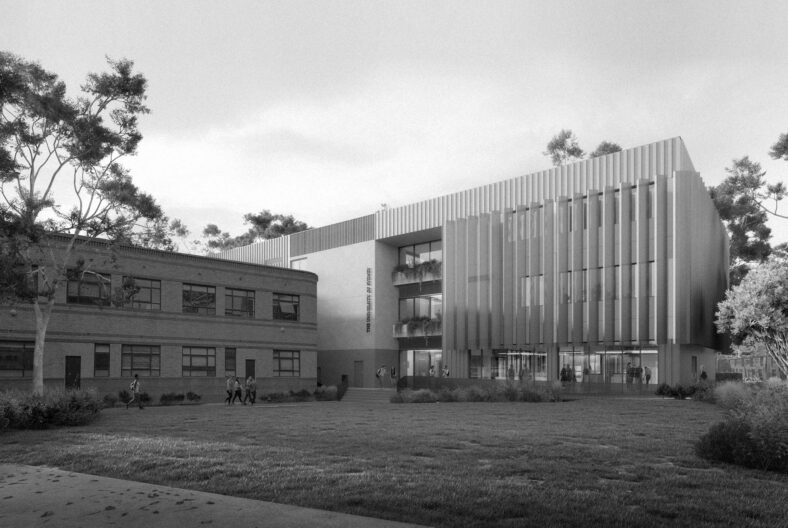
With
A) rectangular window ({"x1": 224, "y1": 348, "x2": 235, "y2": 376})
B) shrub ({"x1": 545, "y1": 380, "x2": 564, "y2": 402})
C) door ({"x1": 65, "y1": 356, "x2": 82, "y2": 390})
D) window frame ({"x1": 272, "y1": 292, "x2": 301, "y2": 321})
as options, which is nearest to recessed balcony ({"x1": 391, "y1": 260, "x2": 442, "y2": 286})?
window frame ({"x1": 272, "y1": 292, "x2": 301, "y2": 321})

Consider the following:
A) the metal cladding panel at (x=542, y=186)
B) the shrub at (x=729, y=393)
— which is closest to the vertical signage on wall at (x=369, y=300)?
the metal cladding panel at (x=542, y=186)

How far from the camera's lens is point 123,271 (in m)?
43.0

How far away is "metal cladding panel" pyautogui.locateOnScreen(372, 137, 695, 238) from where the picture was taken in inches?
1561

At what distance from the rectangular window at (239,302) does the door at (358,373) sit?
35.3 ft

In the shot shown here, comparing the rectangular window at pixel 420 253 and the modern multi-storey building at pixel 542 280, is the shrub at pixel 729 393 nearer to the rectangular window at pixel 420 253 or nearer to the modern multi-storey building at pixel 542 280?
the modern multi-storey building at pixel 542 280

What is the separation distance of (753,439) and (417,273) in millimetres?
43828

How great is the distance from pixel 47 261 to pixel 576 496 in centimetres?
3625

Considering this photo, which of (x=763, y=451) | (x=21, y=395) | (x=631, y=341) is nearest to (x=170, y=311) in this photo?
(x=21, y=395)

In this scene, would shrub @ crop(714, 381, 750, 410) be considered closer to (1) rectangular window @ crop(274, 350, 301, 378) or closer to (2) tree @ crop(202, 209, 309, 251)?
(1) rectangular window @ crop(274, 350, 301, 378)

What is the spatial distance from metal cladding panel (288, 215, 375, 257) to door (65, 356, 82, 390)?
80.1 ft

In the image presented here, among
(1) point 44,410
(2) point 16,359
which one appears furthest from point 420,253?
(1) point 44,410

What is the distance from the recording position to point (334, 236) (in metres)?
61.1

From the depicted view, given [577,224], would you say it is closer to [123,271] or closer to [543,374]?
[543,374]

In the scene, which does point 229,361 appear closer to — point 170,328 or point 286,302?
point 170,328
